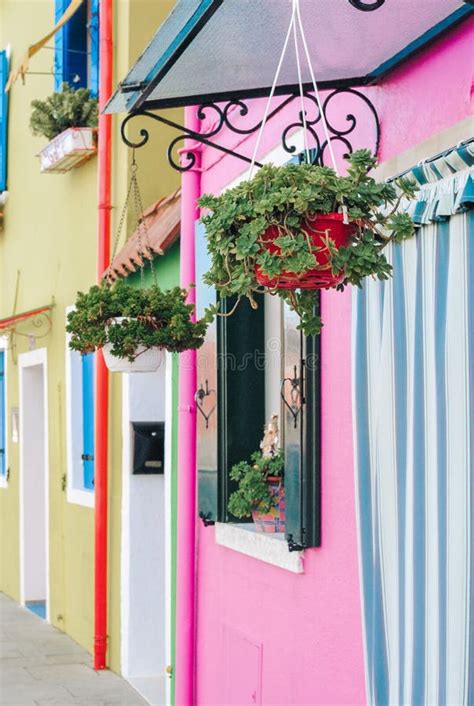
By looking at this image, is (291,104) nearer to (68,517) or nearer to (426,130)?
(426,130)

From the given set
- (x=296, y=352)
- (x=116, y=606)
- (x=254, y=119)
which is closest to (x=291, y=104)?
(x=254, y=119)

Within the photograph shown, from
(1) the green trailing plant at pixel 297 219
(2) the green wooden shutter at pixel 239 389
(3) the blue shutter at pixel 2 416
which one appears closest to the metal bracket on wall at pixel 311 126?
(1) the green trailing plant at pixel 297 219

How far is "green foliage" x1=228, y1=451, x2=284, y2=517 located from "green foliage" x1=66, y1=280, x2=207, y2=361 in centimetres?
72

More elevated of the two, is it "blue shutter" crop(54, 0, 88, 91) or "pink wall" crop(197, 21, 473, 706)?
"blue shutter" crop(54, 0, 88, 91)

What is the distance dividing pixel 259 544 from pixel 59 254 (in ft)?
20.2

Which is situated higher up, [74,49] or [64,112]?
[74,49]

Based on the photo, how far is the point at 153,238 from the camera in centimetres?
847

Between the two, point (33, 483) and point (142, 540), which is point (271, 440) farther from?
point (33, 483)

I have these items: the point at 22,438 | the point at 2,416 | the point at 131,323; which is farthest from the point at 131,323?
the point at 2,416

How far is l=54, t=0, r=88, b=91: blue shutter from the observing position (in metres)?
11.3

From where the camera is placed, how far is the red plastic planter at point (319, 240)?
3758 millimetres

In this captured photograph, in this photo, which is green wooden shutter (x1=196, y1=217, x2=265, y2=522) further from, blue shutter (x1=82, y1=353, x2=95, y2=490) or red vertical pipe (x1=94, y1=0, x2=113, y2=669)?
blue shutter (x1=82, y1=353, x2=95, y2=490)

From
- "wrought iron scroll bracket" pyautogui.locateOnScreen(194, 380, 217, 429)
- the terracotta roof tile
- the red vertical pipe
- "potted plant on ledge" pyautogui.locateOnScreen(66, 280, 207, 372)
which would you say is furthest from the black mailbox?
"potted plant on ledge" pyautogui.locateOnScreen(66, 280, 207, 372)

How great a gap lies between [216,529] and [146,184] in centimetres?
365
